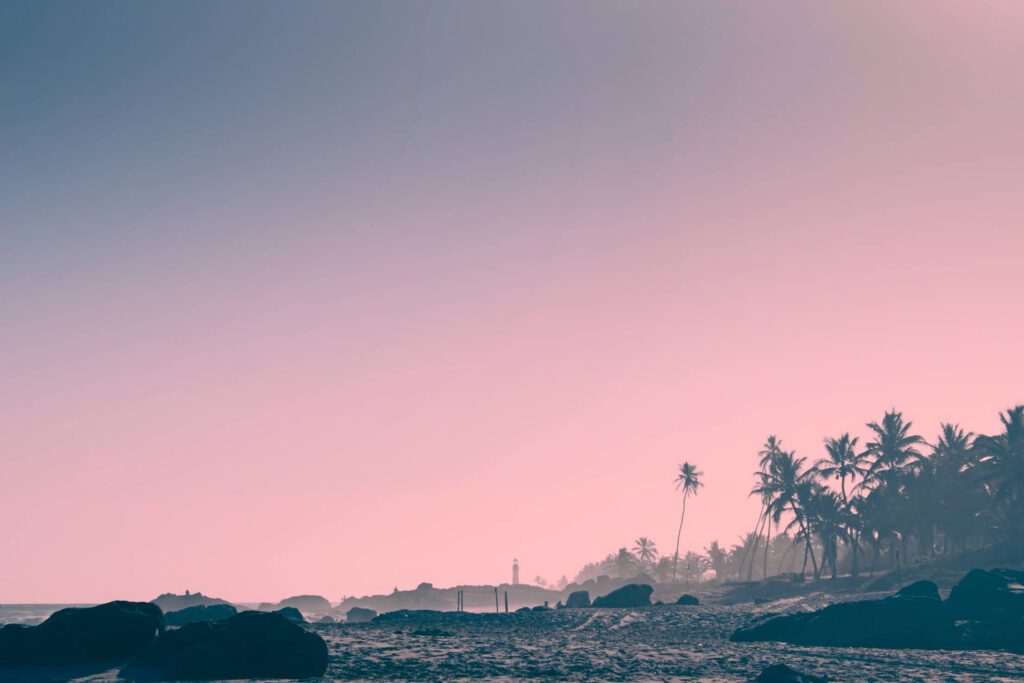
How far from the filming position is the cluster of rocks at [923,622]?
1318 inches

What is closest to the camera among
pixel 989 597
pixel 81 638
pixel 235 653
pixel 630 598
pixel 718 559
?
pixel 235 653

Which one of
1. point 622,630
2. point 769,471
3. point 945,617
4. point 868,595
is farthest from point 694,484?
point 945,617

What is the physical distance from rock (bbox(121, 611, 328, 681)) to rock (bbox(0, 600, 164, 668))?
2.07m

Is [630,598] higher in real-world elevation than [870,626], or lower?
higher

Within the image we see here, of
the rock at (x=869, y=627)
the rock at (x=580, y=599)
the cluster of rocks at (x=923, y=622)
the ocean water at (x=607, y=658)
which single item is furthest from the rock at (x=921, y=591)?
the rock at (x=580, y=599)

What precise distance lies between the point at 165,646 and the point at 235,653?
306 cm

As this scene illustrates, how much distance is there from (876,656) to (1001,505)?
51.0m

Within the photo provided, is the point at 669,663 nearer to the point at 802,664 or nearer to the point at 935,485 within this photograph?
the point at 802,664

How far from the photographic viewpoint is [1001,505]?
234 feet

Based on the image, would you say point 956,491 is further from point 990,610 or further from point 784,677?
point 784,677

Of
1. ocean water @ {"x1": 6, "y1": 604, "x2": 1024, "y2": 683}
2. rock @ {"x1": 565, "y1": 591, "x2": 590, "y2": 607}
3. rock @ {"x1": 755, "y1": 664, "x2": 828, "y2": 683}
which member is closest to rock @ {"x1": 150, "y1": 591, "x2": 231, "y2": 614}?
rock @ {"x1": 565, "y1": 591, "x2": 590, "y2": 607}

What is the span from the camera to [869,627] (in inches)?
1375

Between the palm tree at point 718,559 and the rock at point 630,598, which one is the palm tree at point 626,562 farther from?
the rock at point 630,598

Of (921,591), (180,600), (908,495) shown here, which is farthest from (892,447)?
(180,600)
